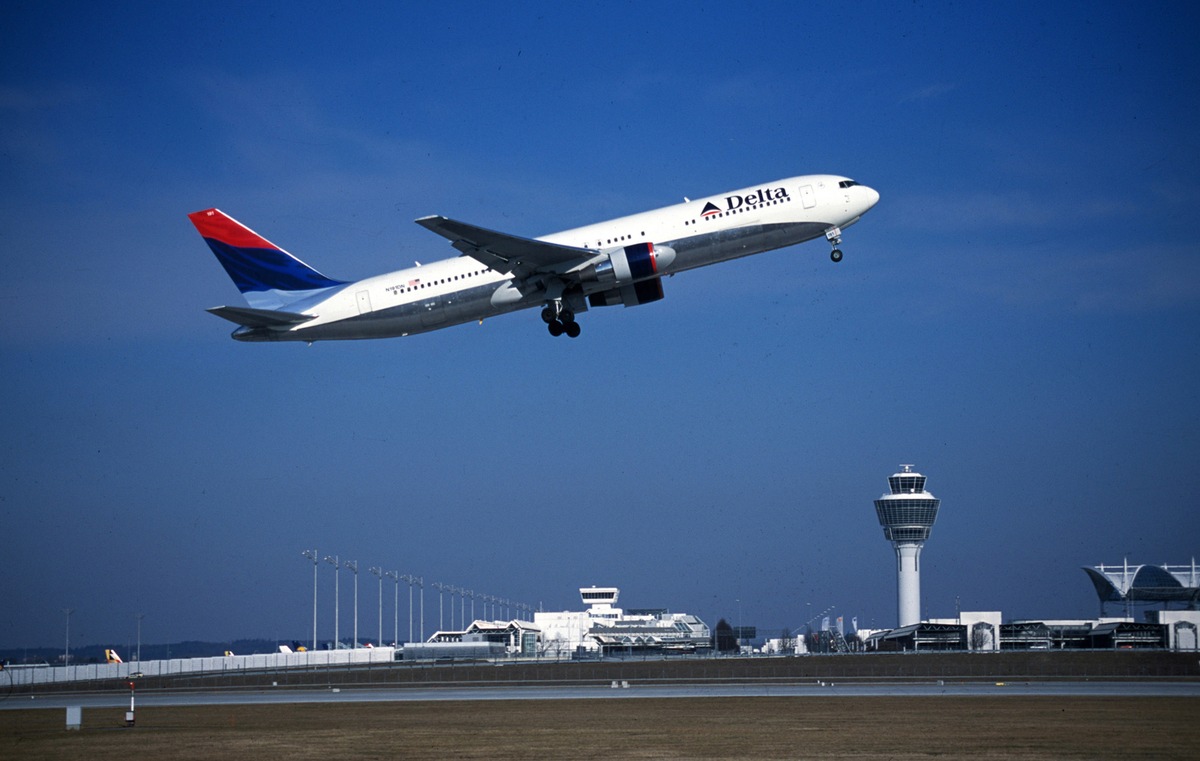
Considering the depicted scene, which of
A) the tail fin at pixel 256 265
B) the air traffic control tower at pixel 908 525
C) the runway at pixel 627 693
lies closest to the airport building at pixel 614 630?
the air traffic control tower at pixel 908 525

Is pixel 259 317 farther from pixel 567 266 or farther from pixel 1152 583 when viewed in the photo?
pixel 1152 583

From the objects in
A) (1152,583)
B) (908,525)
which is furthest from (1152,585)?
(908,525)

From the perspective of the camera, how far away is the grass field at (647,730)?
31.9 meters

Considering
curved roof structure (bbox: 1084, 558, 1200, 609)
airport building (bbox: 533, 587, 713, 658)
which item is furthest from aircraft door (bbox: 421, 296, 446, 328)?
curved roof structure (bbox: 1084, 558, 1200, 609)

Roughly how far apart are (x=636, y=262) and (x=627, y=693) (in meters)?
21.4

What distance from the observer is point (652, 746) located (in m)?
33.1

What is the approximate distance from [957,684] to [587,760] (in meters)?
40.1

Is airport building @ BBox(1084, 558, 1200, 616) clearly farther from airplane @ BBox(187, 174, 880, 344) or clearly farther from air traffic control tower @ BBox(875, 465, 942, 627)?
airplane @ BBox(187, 174, 880, 344)

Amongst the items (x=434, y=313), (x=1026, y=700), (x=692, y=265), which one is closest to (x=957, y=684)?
(x=1026, y=700)

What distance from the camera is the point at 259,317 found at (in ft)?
171

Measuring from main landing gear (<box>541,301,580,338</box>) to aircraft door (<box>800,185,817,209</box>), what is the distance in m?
10.8

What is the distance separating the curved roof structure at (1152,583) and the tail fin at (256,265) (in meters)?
128

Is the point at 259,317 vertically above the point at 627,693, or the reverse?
the point at 259,317

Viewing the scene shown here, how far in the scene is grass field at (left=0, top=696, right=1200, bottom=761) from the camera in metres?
31.9
